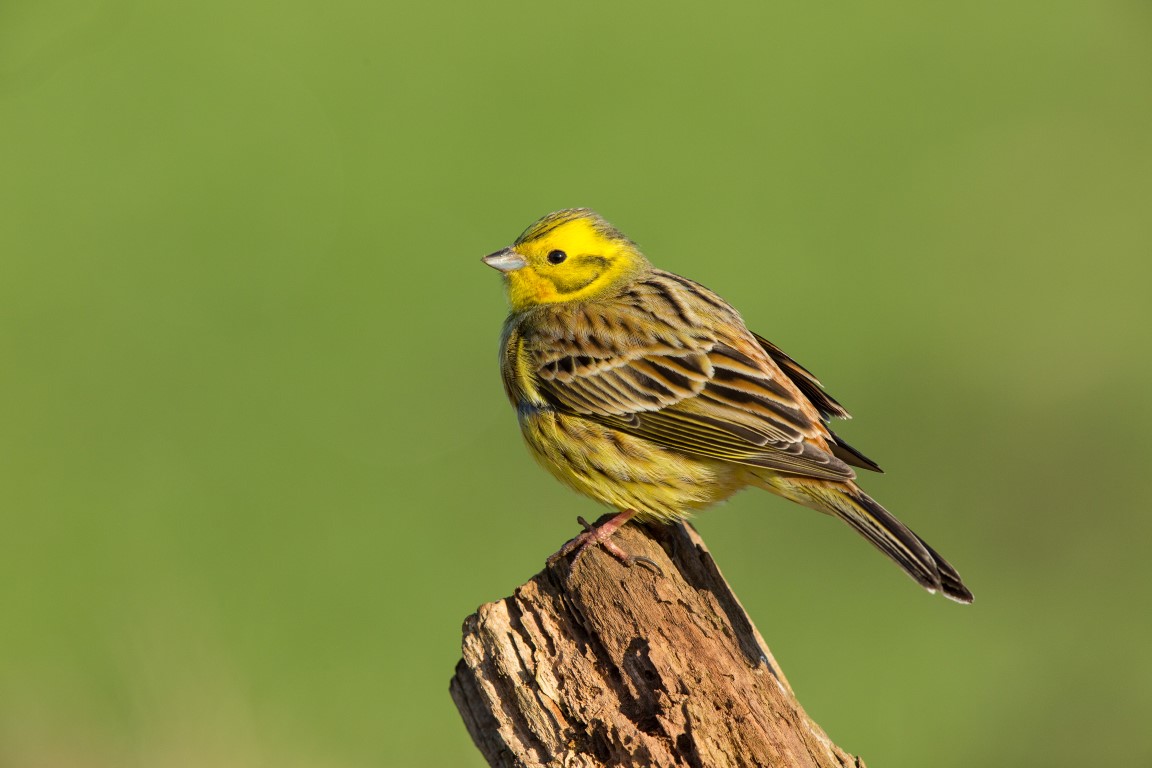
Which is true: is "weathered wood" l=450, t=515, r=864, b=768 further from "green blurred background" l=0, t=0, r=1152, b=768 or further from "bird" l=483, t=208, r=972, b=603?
"green blurred background" l=0, t=0, r=1152, b=768

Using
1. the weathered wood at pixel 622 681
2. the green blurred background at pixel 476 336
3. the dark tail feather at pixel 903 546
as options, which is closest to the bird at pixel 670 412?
the dark tail feather at pixel 903 546

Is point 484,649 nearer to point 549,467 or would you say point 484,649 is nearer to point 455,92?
point 549,467

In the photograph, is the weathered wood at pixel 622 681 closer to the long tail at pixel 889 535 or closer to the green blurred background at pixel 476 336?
the long tail at pixel 889 535

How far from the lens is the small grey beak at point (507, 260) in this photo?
627 cm

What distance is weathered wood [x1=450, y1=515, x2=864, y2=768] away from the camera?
3910 mm

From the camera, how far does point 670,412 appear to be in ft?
18.1

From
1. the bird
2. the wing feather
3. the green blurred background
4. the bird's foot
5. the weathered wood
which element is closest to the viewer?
the weathered wood

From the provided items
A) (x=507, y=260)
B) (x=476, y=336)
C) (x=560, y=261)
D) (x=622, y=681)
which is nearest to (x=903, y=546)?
(x=622, y=681)

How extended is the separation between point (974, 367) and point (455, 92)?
6.17m

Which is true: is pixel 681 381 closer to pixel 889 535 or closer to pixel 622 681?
pixel 889 535

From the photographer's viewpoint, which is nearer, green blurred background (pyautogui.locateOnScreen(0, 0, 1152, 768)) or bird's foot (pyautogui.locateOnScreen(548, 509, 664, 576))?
bird's foot (pyautogui.locateOnScreen(548, 509, 664, 576))

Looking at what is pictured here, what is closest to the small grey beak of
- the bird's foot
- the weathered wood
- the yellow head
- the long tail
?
the yellow head

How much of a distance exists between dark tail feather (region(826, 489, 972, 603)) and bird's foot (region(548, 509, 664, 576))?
2.75 ft

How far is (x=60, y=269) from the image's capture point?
12.5m
